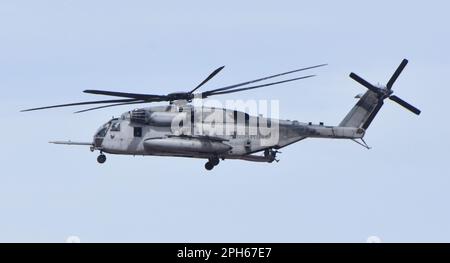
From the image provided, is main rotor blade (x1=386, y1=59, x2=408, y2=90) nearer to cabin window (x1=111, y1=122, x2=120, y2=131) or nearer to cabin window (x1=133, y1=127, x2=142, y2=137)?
cabin window (x1=133, y1=127, x2=142, y2=137)

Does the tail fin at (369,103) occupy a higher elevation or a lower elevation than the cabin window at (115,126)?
higher

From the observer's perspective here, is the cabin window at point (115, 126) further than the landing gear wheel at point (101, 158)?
No

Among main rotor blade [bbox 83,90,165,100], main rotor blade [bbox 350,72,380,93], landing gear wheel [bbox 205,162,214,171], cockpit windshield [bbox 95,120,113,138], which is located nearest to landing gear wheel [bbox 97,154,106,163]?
cockpit windshield [bbox 95,120,113,138]

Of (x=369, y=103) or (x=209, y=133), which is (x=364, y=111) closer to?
(x=369, y=103)

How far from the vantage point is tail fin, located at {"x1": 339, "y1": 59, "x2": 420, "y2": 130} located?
84.1 meters

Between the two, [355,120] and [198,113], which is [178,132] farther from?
[355,120]

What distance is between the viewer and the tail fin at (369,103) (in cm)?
8412

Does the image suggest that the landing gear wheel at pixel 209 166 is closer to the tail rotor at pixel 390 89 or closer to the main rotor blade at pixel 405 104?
the tail rotor at pixel 390 89

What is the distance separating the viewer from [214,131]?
82750 mm

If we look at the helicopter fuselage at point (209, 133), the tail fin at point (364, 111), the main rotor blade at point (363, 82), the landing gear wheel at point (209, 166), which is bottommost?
the landing gear wheel at point (209, 166)

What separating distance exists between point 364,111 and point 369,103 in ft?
2.29

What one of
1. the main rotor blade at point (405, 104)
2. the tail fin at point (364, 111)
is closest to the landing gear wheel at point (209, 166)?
the tail fin at point (364, 111)
